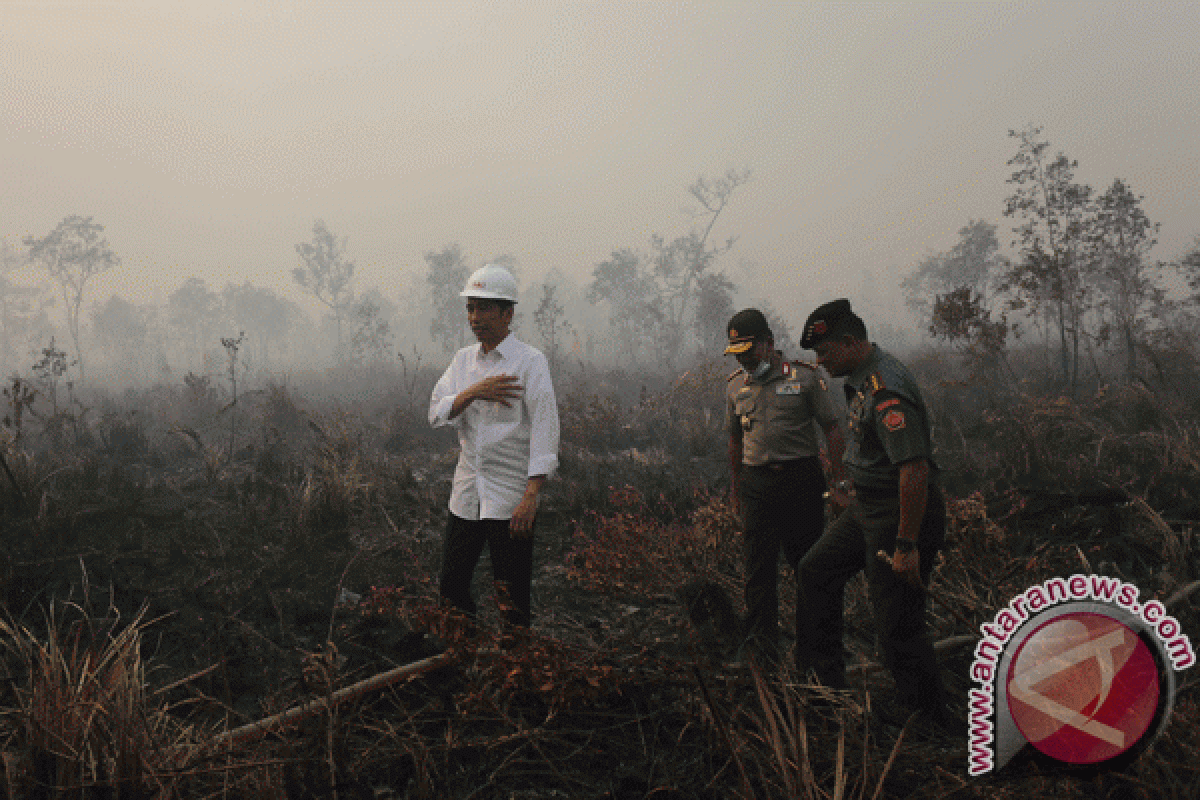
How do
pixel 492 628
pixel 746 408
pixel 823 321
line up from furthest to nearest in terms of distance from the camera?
pixel 746 408, pixel 823 321, pixel 492 628

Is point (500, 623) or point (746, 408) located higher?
point (746, 408)

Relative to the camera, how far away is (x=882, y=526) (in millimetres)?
2484

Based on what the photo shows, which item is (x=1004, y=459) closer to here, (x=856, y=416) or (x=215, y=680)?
(x=856, y=416)

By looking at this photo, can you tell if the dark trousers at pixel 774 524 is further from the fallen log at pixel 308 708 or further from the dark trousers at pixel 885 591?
the fallen log at pixel 308 708

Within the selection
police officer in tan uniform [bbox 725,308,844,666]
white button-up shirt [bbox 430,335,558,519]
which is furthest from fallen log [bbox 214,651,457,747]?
police officer in tan uniform [bbox 725,308,844,666]

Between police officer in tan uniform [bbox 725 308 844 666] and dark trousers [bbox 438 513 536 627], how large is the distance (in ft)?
4.57

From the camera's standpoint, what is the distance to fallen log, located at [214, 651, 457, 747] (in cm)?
190

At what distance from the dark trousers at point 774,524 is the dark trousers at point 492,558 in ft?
4.51

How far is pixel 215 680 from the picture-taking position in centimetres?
298

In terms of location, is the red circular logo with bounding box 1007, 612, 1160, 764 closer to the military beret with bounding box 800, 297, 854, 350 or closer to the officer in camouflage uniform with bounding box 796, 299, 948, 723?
the officer in camouflage uniform with bounding box 796, 299, 948, 723

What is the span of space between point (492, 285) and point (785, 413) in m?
1.76

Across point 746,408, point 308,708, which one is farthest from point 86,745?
point 746,408

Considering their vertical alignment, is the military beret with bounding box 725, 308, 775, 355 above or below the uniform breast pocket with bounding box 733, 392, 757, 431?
above

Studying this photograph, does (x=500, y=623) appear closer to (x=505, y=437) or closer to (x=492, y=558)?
(x=492, y=558)
